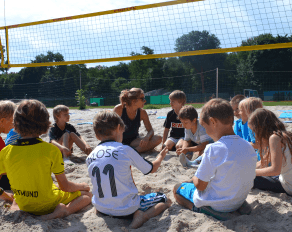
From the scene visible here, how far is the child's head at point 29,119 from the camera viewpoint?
1.86 meters

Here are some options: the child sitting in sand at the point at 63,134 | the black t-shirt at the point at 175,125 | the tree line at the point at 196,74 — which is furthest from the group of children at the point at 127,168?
the tree line at the point at 196,74

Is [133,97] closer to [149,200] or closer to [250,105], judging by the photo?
[250,105]

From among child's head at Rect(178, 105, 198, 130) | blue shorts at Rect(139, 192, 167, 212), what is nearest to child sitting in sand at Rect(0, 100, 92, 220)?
blue shorts at Rect(139, 192, 167, 212)

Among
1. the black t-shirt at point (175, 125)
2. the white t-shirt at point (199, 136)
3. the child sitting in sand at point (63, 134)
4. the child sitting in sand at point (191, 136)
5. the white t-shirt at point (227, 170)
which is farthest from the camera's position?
the black t-shirt at point (175, 125)

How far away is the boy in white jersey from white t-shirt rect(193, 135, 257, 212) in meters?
0.45

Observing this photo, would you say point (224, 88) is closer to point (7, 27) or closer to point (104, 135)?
point (7, 27)

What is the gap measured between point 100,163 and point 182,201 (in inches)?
30.2

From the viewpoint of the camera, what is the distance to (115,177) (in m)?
1.79

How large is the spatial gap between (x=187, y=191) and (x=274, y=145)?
2.50ft

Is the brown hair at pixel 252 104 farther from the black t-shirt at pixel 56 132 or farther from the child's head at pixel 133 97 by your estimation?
the black t-shirt at pixel 56 132

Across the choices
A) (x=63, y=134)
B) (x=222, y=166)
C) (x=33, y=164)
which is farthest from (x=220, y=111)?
(x=63, y=134)

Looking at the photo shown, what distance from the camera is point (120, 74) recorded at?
2148 inches

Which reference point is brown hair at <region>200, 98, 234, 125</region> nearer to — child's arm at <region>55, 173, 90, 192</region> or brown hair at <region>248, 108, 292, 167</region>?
brown hair at <region>248, 108, 292, 167</region>

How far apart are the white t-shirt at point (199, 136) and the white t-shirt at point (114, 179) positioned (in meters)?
1.67
